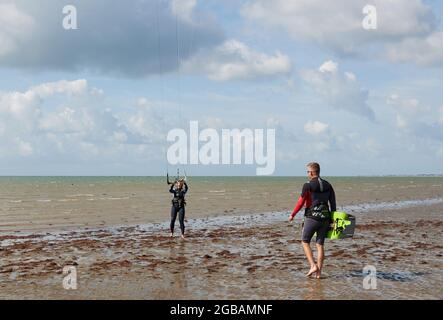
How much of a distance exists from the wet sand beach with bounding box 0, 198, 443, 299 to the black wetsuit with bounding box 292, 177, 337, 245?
122cm

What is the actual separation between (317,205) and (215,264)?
4003 mm

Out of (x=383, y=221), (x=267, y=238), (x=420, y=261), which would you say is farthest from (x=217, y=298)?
(x=383, y=221)

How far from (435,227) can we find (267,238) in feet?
31.0

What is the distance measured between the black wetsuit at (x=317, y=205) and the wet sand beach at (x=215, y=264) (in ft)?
4.01

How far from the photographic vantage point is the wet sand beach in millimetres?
9656

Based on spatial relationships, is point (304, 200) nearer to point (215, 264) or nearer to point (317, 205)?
point (317, 205)

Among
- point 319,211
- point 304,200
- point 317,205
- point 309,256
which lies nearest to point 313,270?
point 309,256

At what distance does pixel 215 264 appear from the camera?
42.1ft

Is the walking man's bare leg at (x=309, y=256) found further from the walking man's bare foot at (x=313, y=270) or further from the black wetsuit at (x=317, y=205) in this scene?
the black wetsuit at (x=317, y=205)

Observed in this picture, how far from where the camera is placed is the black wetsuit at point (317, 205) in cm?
1021

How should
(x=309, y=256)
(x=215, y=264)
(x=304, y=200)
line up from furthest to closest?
(x=215, y=264), (x=309, y=256), (x=304, y=200)

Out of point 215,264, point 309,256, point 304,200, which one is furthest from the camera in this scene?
point 215,264

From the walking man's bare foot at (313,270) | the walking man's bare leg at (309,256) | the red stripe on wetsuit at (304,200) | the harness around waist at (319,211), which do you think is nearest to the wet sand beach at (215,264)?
the walking man's bare foot at (313,270)
